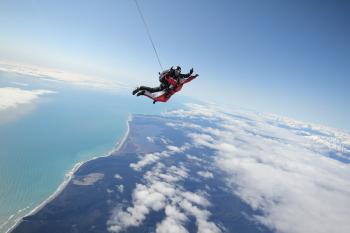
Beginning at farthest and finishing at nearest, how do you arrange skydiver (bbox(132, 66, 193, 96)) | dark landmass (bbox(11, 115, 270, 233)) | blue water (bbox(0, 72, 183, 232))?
1. blue water (bbox(0, 72, 183, 232))
2. dark landmass (bbox(11, 115, 270, 233))
3. skydiver (bbox(132, 66, 193, 96))

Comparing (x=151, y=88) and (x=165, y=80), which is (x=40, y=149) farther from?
(x=165, y=80)

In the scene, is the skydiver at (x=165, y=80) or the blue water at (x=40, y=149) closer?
the skydiver at (x=165, y=80)

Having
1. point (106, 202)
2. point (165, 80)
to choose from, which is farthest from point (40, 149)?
point (165, 80)

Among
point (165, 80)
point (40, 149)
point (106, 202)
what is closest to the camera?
point (165, 80)

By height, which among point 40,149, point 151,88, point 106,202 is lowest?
point 106,202

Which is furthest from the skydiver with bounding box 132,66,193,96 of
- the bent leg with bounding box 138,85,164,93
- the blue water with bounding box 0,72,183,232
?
the blue water with bounding box 0,72,183,232

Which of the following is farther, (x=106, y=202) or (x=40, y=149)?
(x=40, y=149)

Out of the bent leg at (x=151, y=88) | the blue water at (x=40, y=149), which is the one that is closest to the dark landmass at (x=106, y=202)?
the blue water at (x=40, y=149)

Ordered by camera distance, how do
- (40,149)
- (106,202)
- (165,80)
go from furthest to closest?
(40,149), (106,202), (165,80)

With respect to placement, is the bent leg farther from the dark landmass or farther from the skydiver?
the dark landmass

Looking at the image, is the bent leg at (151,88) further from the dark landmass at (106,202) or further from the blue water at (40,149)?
the dark landmass at (106,202)

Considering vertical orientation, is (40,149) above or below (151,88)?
below

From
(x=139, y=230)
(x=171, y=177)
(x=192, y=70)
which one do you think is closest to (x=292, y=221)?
(x=171, y=177)
